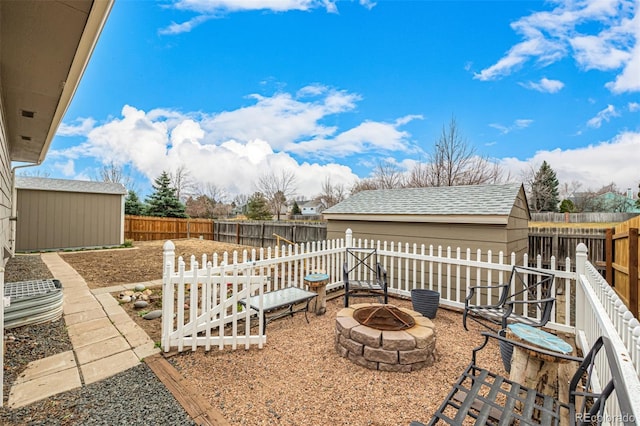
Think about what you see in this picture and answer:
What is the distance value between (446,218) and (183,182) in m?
28.3

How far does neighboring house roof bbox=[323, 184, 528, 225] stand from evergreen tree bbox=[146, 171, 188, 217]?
1619 cm

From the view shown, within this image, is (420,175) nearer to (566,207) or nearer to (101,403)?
(101,403)

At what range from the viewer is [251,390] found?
2336mm

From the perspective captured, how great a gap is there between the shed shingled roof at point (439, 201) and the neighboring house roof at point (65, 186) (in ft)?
34.0

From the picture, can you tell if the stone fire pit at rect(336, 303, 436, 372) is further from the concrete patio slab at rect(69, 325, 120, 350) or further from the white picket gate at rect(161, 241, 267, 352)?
the concrete patio slab at rect(69, 325, 120, 350)

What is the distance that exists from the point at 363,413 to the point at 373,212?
4.42m

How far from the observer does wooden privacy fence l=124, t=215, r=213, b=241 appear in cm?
1528

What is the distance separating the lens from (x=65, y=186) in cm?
1062

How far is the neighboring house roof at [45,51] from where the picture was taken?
91.0 inches

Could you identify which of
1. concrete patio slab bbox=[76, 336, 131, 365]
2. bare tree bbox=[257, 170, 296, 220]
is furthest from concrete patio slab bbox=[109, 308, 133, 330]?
bare tree bbox=[257, 170, 296, 220]

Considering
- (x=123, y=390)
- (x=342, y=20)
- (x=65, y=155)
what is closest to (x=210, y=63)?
(x=342, y=20)

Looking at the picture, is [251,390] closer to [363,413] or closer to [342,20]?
[363,413]

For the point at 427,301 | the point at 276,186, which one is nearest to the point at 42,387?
the point at 427,301

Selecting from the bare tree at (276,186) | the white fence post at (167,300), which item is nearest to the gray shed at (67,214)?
the white fence post at (167,300)
